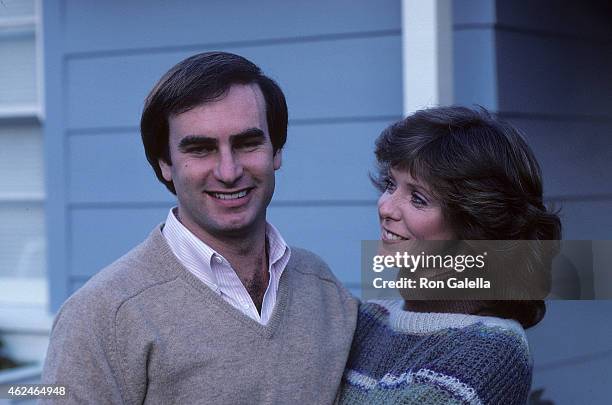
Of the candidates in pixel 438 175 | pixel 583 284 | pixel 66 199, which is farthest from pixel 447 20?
pixel 66 199

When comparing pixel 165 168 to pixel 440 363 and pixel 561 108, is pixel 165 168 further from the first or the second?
pixel 561 108

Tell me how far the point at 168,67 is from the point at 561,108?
1.46 meters

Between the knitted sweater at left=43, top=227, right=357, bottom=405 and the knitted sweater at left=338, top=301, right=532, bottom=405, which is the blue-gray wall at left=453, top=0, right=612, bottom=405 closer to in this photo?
the knitted sweater at left=338, top=301, right=532, bottom=405

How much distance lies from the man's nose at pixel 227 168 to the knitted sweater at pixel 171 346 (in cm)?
19

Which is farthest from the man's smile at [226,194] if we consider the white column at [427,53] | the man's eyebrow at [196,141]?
the white column at [427,53]

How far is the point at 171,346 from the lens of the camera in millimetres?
1650

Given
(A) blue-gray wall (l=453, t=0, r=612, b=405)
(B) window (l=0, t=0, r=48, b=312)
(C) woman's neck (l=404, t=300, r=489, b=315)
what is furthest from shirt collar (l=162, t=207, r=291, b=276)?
(B) window (l=0, t=0, r=48, b=312)

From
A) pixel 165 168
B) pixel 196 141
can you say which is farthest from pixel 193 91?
pixel 165 168

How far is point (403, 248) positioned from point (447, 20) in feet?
4.10

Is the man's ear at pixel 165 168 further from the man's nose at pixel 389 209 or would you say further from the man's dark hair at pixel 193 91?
the man's nose at pixel 389 209

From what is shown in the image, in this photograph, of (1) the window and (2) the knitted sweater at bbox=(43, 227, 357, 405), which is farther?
(1) the window

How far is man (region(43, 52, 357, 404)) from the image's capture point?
1.62 metres

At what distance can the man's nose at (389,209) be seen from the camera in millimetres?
1847

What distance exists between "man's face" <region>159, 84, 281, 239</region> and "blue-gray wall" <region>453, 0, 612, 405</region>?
125 centimetres
